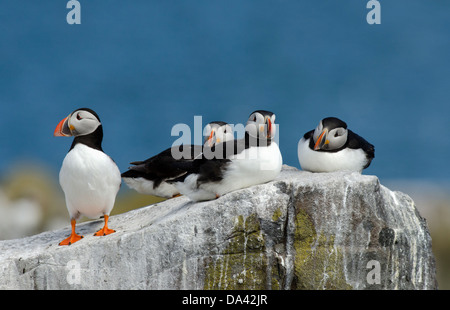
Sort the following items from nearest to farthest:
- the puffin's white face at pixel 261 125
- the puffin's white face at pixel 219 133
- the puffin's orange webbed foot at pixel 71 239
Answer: the puffin's white face at pixel 261 125, the puffin's orange webbed foot at pixel 71 239, the puffin's white face at pixel 219 133

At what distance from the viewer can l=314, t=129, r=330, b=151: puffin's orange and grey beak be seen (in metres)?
7.59

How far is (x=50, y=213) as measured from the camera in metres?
12.8

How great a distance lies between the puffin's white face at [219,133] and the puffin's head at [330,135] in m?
1.04

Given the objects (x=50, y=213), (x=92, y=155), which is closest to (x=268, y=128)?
(x=92, y=155)

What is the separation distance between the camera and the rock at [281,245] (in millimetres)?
6117

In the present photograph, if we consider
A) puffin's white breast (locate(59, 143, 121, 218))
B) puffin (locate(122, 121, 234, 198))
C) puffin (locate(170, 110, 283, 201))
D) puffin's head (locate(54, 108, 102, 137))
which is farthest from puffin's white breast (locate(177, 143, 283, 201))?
puffin (locate(122, 121, 234, 198))

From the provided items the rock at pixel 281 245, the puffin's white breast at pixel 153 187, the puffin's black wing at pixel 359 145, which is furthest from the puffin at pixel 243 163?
the puffin's white breast at pixel 153 187

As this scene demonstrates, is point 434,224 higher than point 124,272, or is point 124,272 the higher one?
point 434,224

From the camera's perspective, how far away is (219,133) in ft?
26.9

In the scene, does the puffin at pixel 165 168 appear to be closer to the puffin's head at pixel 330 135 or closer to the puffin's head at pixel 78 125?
the puffin's head at pixel 330 135

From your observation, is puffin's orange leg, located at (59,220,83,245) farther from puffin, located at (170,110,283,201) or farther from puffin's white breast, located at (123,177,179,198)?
puffin's white breast, located at (123,177,179,198)
